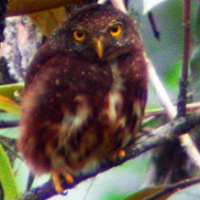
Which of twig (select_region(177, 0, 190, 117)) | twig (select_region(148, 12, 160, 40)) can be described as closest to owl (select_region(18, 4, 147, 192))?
twig (select_region(148, 12, 160, 40))

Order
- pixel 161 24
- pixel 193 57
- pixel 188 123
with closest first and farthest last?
pixel 188 123
pixel 193 57
pixel 161 24

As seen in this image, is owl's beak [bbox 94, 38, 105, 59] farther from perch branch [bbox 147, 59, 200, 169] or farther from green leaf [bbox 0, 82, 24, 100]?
green leaf [bbox 0, 82, 24, 100]

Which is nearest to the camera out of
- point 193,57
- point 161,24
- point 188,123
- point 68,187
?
point 188,123

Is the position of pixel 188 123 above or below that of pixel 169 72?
below

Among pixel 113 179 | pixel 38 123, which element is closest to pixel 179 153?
pixel 113 179

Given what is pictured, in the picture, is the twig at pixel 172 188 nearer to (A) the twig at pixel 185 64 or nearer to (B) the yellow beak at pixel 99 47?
(A) the twig at pixel 185 64

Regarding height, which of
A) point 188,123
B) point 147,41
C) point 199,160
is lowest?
point 199,160

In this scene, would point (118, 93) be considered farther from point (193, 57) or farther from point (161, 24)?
point (161, 24)
